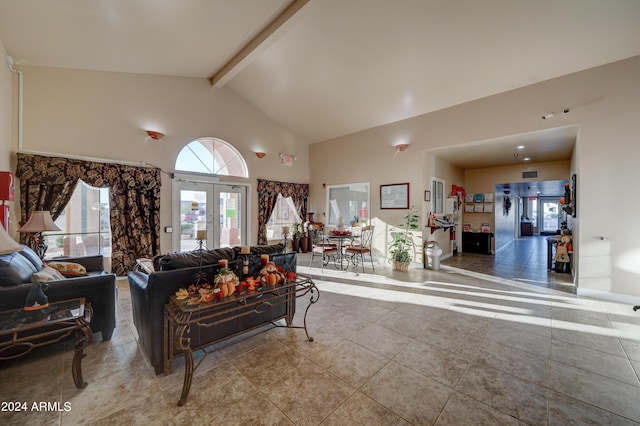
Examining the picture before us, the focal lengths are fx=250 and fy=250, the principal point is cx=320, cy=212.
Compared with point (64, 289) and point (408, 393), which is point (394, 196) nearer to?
point (408, 393)

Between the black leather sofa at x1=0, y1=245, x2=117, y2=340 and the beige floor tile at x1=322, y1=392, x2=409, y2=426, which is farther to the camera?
the black leather sofa at x1=0, y1=245, x2=117, y2=340

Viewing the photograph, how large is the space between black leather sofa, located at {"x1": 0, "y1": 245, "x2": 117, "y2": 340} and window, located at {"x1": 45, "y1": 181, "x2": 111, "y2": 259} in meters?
1.76

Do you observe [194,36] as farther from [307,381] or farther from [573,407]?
[573,407]

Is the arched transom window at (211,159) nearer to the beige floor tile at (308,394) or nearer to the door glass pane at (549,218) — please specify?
the beige floor tile at (308,394)

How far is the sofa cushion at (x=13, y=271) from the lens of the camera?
2.05 meters

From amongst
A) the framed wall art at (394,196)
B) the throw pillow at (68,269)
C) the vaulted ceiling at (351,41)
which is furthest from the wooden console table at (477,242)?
the throw pillow at (68,269)

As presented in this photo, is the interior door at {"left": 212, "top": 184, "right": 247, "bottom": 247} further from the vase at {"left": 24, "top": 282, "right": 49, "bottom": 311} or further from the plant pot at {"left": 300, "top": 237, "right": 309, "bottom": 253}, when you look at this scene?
the vase at {"left": 24, "top": 282, "right": 49, "bottom": 311}

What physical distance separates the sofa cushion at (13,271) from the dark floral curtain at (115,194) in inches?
81.3

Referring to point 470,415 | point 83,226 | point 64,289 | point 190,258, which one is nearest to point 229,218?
point 83,226

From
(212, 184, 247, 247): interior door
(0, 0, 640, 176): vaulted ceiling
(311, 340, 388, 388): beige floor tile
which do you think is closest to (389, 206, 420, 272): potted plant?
(0, 0, 640, 176): vaulted ceiling

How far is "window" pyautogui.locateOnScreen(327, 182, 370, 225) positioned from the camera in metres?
6.39

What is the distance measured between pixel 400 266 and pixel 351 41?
13.9ft

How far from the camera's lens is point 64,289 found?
2.22 m

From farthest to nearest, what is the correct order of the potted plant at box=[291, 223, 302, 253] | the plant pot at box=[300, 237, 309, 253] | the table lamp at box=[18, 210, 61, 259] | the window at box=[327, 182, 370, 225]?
the plant pot at box=[300, 237, 309, 253], the potted plant at box=[291, 223, 302, 253], the window at box=[327, 182, 370, 225], the table lamp at box=[18, 210, 61, 259]
